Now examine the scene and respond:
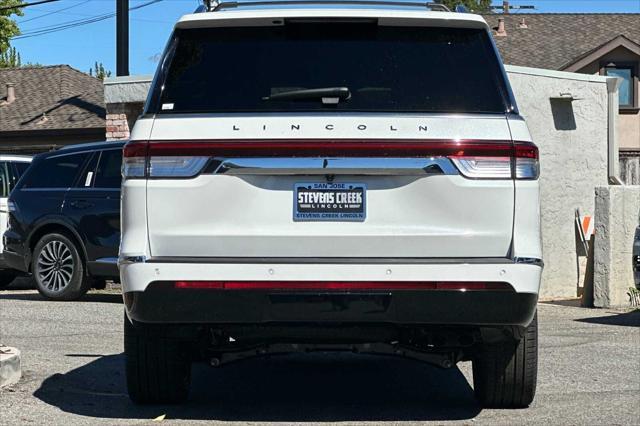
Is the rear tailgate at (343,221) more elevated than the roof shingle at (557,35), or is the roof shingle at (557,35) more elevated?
the roof shingle at (557,35)

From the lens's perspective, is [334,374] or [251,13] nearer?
[251,13]

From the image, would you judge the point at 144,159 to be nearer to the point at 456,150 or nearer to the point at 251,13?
the point at 251,13

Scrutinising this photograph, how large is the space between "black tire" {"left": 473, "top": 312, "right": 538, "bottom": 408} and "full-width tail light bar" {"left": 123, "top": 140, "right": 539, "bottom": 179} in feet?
3.58

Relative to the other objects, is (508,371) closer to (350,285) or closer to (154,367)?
(350,285)

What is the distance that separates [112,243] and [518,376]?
762 centimetres

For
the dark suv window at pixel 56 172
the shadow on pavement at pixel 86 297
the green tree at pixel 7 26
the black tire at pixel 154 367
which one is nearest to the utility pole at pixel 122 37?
the shadow on pavement at pixel 86 297

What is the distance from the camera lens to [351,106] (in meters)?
5.93

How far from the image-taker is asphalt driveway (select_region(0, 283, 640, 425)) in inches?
267

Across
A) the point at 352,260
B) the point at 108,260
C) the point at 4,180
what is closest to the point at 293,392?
the point at 352,260

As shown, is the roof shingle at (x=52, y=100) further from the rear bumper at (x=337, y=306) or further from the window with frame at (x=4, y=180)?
the rear bumper at (x=337, y=306)

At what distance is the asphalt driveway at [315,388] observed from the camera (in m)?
6.79

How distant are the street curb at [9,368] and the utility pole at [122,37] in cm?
1480

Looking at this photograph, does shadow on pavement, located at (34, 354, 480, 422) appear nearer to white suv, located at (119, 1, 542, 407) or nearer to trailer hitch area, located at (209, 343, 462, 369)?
trailer hitch area, located at (209, 343, 462, 369)

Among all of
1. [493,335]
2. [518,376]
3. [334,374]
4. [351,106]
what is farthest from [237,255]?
[334,374]
